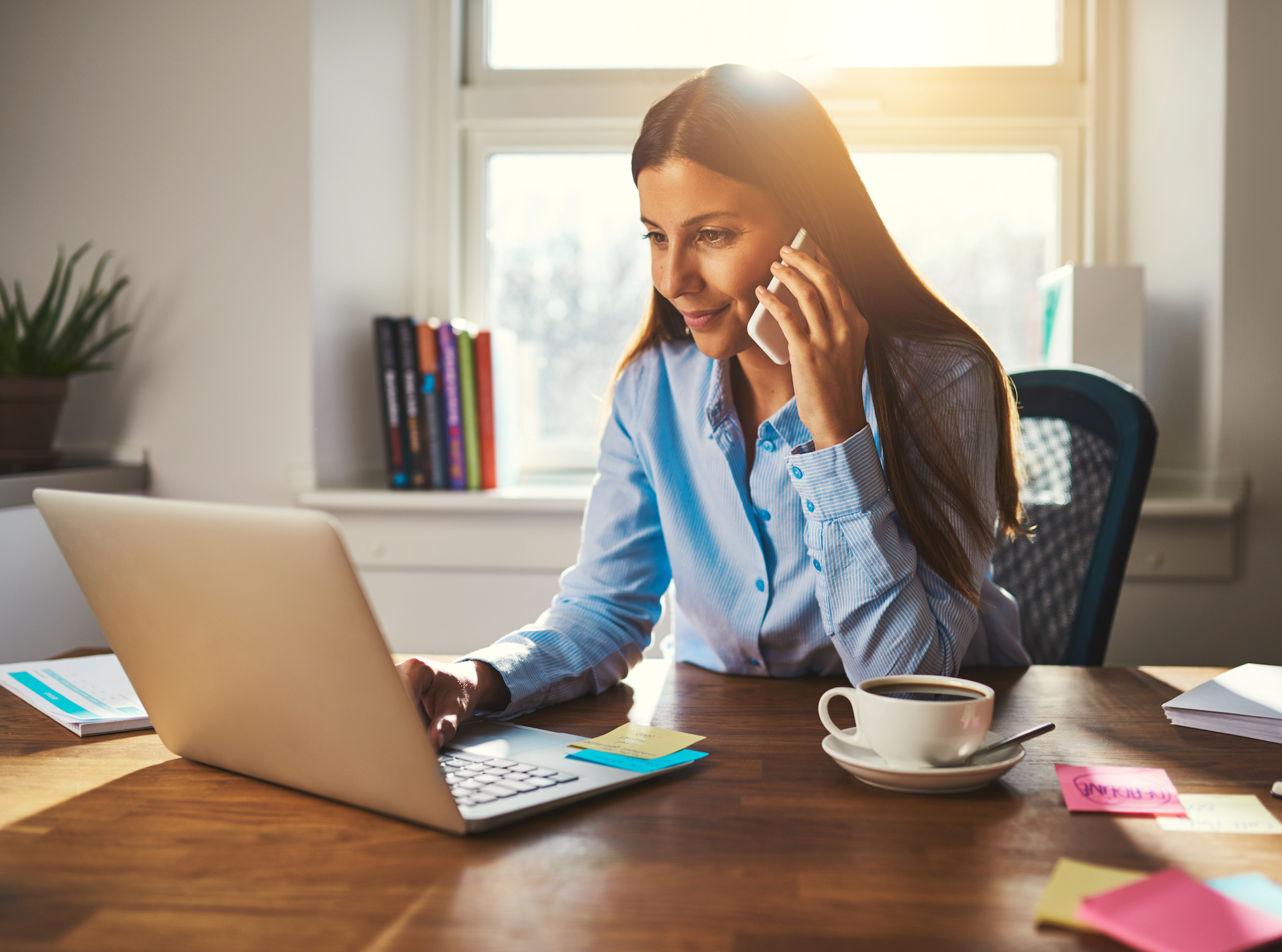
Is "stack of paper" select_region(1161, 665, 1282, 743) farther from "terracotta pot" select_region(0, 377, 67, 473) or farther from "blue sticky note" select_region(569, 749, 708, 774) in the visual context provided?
"terracotta pot" select_region(0, 377, 67, 473)

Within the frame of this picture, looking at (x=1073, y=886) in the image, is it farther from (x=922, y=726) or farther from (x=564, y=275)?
(x=564, y=275)

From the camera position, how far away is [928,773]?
28.1 inches

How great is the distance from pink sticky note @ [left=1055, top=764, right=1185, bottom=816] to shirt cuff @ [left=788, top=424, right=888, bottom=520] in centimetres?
35

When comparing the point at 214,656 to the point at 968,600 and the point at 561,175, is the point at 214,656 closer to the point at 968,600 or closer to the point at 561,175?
the point at 968,600

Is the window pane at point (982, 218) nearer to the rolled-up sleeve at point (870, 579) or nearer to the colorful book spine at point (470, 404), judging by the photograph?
the colorful book spine at point (470, 404)

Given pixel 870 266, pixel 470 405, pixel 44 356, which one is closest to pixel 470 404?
pixel 470 405

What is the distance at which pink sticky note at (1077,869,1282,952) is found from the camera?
0.50m

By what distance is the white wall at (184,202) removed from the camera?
82.3 inches

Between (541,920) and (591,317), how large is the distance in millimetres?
1962

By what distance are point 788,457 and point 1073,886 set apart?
0.65 meters

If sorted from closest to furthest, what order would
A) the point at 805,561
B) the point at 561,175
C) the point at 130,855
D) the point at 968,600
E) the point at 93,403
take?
the point at 130,855 → the point at 968,600 → the point at 805,561 → the point at 93,403 → the point at 561,175

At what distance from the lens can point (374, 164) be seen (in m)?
2.25

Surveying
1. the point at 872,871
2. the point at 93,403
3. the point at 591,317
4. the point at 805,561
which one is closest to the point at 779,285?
the point at 805,561

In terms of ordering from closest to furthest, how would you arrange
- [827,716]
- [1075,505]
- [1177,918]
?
[1177,918], [827,716], [1075,505]
